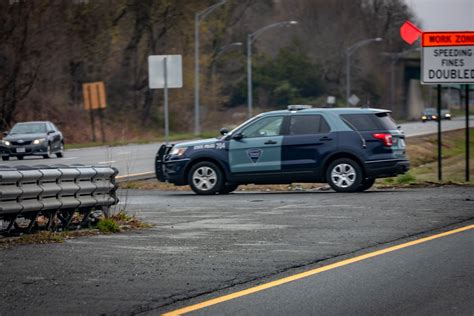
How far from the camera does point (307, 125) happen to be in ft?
70.5

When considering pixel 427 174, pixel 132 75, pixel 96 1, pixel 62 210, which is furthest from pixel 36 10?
pixel 62 210

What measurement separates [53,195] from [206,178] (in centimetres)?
851

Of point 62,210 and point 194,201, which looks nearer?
point 62,210

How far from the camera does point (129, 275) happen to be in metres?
10.2

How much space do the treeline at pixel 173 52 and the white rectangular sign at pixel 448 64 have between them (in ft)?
81.5

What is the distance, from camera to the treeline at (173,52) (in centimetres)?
5666

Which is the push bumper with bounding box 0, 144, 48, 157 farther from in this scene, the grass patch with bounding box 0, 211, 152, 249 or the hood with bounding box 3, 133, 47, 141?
the grass patch with bounding box 0, 211, 152, 249

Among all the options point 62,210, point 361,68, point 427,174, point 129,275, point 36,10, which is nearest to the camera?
point 129,275

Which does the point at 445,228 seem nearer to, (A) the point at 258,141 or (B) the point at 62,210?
(B) the point at 62,210

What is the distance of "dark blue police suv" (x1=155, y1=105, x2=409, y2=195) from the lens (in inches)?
830

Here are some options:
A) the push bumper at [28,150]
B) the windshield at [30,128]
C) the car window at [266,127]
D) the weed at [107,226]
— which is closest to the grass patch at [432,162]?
the car window at [266,127]

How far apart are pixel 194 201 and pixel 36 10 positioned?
3936cm

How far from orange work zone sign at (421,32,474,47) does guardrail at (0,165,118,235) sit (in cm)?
1084

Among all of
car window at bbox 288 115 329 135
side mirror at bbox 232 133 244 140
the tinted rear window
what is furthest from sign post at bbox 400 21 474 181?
side mirror at bbox 232 133 244 140
